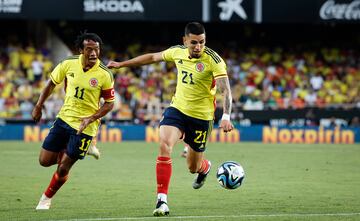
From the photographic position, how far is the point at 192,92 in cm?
1084

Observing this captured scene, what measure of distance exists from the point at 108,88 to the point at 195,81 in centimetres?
109

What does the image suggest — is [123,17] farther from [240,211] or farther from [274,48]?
[240,211]

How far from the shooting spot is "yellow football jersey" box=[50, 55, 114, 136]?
1076cm

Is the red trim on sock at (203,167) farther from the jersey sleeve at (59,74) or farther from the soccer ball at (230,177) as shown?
the jersey sleeve at (59,74)

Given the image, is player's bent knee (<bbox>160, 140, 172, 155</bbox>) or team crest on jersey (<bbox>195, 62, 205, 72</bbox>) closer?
player's bent knee (<bbox>160, 140, 172, 155</bbox>)

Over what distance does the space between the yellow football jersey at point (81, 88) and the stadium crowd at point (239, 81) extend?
64.0ft

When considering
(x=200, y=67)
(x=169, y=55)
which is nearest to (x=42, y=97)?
(x=169, y=55)

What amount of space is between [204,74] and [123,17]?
2177cm

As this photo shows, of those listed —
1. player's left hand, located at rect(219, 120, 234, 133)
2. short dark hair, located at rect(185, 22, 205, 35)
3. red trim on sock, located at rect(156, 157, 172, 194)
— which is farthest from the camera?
short dark hair, located at rect(185, 22, 205, 35)

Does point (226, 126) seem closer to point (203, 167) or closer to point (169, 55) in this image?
point (169, 55)

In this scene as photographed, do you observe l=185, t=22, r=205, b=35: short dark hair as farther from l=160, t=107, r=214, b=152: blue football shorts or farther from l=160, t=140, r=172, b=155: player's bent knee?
l=160, t=140, r=172, b=155: player's bent knee

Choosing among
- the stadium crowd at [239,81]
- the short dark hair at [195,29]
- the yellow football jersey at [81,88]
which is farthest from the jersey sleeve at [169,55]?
the stadium crowd at [239,81]

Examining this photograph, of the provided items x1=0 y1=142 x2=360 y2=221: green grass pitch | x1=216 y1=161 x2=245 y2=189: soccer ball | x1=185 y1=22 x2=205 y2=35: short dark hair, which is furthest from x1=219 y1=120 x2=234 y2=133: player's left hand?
x1=216 y1=161 x2=245 y2=189: soccer ball

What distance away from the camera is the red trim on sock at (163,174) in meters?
10.1
